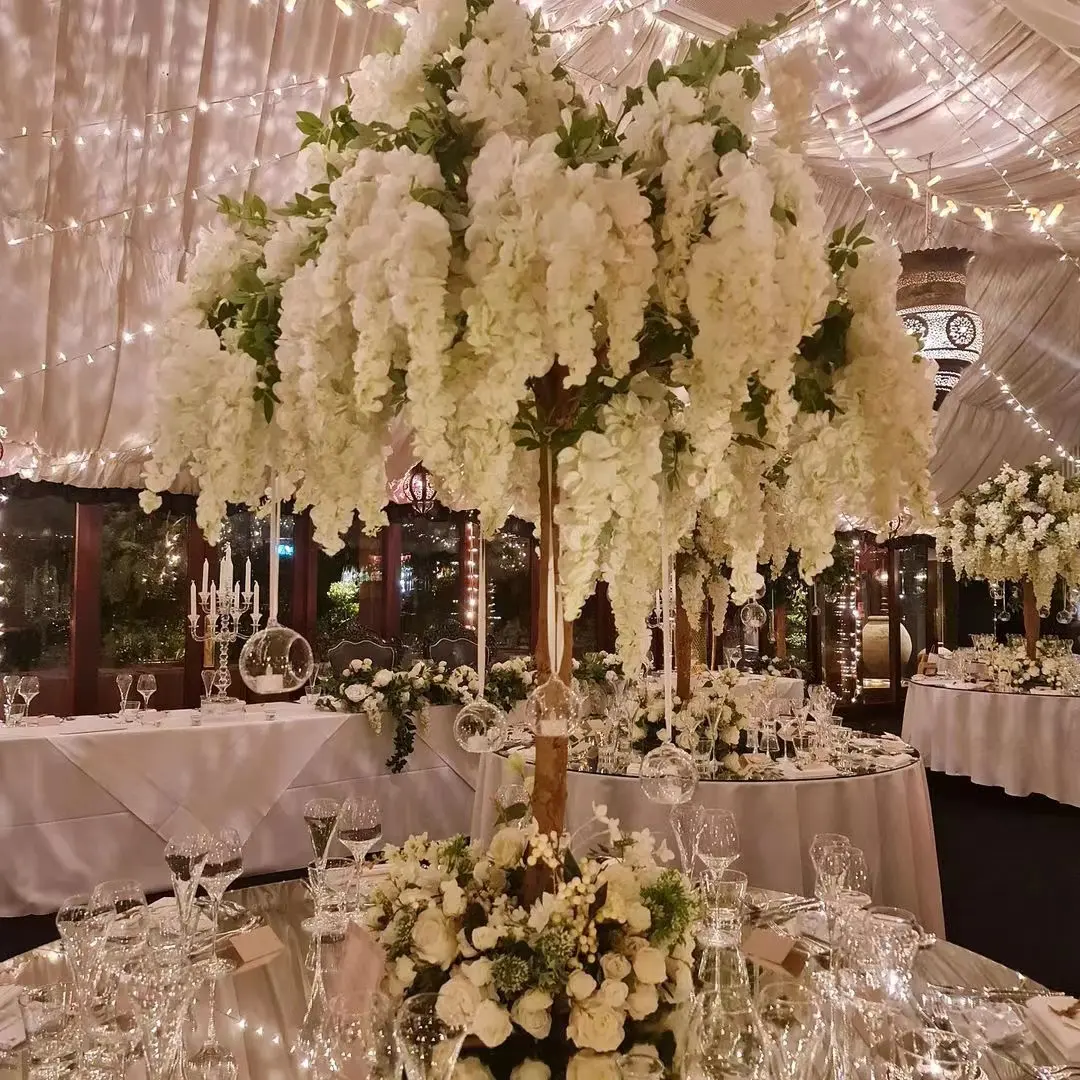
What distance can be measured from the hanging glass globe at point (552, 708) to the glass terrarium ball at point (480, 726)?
0.28 m

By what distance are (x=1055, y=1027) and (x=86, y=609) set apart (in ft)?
24.1

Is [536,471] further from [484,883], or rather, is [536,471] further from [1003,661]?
[1003,661]

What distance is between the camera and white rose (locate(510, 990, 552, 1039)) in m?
1.21

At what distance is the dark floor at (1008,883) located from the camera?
416 cm

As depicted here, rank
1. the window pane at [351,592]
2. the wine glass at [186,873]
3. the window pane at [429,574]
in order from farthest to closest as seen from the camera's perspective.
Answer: the window pane at [429,574], the window pane at [351,592], the wine glass at [186,873]

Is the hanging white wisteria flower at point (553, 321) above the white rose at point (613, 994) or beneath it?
above

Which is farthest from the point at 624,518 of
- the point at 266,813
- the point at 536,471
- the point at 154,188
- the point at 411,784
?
the point at 411,784

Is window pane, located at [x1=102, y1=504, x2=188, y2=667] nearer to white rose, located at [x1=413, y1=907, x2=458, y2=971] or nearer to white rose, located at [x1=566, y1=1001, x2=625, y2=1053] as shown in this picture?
white rose, located at [x1=413, y1=907, x2=458, y2=971]

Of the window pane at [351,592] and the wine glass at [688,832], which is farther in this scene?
the window pane at [351,592]

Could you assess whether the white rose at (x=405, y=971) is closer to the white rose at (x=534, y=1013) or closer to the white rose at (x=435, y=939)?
the white rose at (x=435, y=939)

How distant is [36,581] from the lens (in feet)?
23.6

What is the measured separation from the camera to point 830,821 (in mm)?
3619

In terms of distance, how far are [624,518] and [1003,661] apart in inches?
293

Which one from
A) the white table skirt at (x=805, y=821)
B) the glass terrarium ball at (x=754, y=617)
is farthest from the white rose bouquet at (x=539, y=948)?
the glass terrarium ball at (x=754, y=617)
